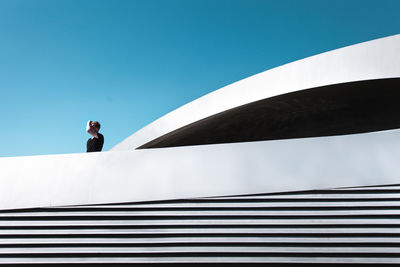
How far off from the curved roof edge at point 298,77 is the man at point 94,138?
14.4 ft

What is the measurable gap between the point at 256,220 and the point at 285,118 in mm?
6930

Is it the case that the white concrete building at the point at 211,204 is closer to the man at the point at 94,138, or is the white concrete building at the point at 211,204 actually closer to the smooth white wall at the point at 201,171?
the smooth white wall at the point at 201,171

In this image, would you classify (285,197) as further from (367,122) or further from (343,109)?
(367,122)

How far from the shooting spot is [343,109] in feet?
25.8

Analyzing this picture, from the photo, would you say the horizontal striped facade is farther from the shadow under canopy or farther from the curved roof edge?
the shadow under canopy

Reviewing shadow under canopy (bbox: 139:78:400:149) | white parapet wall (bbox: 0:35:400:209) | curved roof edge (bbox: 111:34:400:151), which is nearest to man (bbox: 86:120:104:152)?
white parapet wall (bbox: 0:35:400:209)

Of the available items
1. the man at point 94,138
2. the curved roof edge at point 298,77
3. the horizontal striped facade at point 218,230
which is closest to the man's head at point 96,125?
the man at point 94,138

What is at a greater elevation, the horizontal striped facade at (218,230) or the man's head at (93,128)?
the man's head at (93,128)

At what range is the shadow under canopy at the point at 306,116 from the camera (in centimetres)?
655

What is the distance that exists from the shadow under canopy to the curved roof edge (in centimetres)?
19

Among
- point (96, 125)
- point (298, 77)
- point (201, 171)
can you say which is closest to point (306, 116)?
point (298, 77)

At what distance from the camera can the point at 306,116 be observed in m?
8.55

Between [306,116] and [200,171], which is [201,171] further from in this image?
[306,116]

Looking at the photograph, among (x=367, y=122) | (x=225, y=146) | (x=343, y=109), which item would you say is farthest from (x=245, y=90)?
(x=225, y=146)
